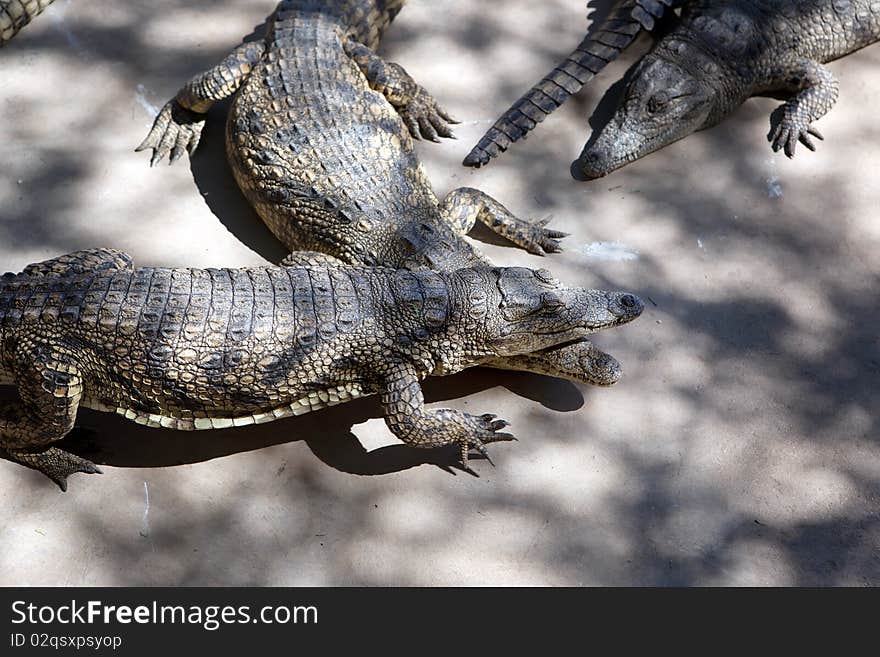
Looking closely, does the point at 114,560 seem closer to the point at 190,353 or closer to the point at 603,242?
the point at 190,353

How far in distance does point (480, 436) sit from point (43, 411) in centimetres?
160

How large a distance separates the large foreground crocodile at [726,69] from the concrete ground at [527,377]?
11cm

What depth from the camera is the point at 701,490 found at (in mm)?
3539

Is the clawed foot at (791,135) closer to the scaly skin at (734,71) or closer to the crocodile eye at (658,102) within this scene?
the scaly skin at (734,71)

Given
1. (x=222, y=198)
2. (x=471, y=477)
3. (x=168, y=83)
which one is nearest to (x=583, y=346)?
Answer: (x=471, y=477)

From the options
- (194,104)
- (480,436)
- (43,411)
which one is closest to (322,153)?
(194,104)

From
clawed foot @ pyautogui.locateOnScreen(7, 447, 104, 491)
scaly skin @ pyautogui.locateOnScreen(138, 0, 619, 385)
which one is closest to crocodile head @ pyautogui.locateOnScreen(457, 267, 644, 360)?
scaly skin @ pyautogui.locateOnScreen(138, 0, 619, 385)

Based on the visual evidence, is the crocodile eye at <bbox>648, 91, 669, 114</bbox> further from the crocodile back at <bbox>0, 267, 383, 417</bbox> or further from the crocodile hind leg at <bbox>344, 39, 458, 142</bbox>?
the crocodile back at <bbox>0, 267, 383, 417</bbox>

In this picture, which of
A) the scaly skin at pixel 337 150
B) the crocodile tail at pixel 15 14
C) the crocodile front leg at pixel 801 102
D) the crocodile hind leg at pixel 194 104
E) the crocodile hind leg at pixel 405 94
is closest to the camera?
the scaly skin at pixel 337 150

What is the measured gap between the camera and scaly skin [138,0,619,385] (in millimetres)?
3820

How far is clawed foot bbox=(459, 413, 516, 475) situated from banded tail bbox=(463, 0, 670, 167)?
144 cm

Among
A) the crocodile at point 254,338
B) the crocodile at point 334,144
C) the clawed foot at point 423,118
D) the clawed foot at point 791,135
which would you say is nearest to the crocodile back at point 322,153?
the crocodile at point 334,144

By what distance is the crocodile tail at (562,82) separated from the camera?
176 inches

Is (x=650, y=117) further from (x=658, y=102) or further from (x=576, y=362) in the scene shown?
(x=576, y=362)
